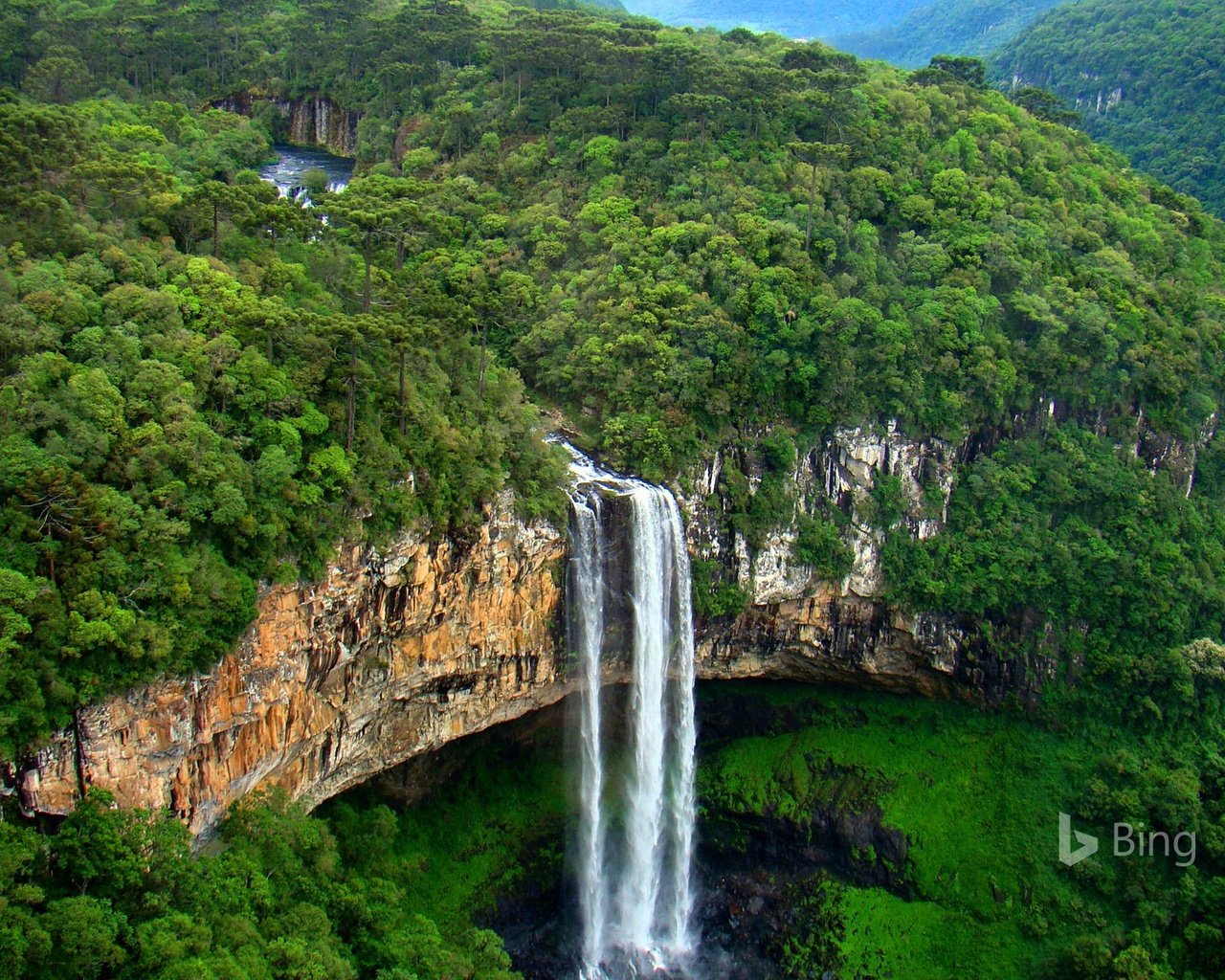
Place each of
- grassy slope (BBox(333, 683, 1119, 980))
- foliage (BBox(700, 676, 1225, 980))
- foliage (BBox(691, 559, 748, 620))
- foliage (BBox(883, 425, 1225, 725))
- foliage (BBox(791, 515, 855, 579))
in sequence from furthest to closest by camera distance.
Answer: foliage (BBox(883, 425, 1225, 725)), foliage (BBox(791, 515, 855, 579)), foliage (BBox(691, 559, 748, 620)), grassy slope (BBox(333, 683, 1119, 980)), foliage (BBox(700, 676, 1225, 980))

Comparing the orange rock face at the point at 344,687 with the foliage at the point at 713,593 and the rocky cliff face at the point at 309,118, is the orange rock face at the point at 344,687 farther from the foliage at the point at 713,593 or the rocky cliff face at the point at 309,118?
the rocky cliff face at the point at 309,118

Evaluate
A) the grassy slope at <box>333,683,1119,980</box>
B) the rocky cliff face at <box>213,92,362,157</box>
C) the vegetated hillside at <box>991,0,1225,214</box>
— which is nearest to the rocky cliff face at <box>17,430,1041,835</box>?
the grassy slope at <box>333,683,1119,980</box>

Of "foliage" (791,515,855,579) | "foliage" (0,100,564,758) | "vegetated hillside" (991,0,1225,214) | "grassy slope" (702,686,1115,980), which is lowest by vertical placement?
"grassy slope" (702,686,1115,980)

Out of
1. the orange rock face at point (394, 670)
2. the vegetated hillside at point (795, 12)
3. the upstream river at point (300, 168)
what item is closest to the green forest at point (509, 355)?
the orange rock face at point (394, 670)

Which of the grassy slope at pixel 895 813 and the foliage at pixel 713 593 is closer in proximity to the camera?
the grassy slope at pixel 895 813

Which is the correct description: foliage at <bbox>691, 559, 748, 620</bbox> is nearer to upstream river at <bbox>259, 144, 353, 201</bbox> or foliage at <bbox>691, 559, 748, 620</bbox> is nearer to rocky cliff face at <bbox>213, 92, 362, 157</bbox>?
upstream river at <bbox>259, 144, 353, 201</bbox>

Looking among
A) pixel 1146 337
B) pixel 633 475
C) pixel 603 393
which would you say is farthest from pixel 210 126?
pixel 1146 337
